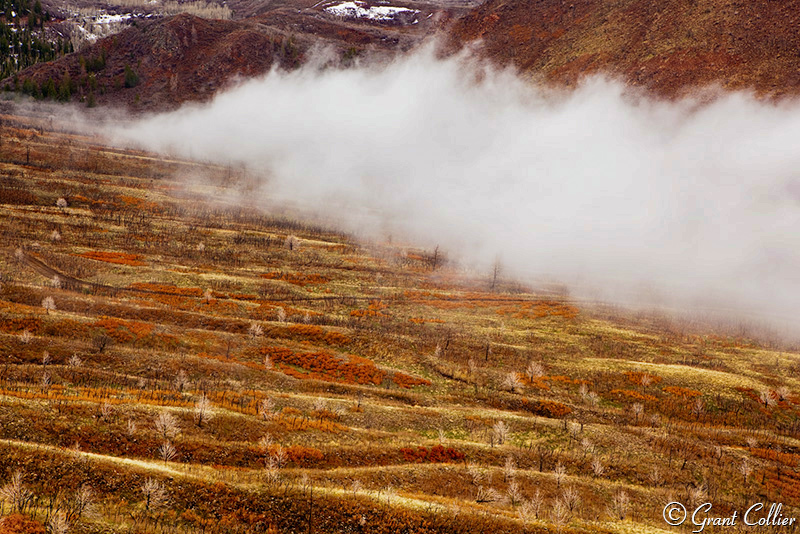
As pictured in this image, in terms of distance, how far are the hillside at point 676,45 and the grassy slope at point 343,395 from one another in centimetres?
10697

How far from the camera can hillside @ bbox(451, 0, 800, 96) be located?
439 ft

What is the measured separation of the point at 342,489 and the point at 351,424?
11967 millimetres

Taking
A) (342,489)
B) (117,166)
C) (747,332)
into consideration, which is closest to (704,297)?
(747,332)

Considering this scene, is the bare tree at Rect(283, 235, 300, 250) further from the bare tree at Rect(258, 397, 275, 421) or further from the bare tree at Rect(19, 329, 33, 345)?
the bare tree at Rect(258, 397, 275, 421)

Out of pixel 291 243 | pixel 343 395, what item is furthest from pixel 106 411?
pixel 291 243

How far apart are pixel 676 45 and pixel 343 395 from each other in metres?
175

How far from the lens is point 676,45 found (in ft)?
505

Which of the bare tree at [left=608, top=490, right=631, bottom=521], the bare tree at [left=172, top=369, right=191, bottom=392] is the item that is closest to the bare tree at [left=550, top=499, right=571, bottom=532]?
the bare tree at [left=608, top=490, right=631, bottom=521]

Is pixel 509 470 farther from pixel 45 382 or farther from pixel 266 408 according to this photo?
pixel 45 382

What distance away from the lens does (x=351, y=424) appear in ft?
106

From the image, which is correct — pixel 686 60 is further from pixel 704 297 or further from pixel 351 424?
pixel 351 424

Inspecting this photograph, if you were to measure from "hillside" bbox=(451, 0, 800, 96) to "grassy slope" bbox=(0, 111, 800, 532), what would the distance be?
107 m

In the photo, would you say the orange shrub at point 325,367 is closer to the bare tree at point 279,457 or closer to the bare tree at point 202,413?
the bare tree at point 202,413

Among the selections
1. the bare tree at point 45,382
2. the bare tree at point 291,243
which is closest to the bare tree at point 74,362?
the bare tree at point 45,382
